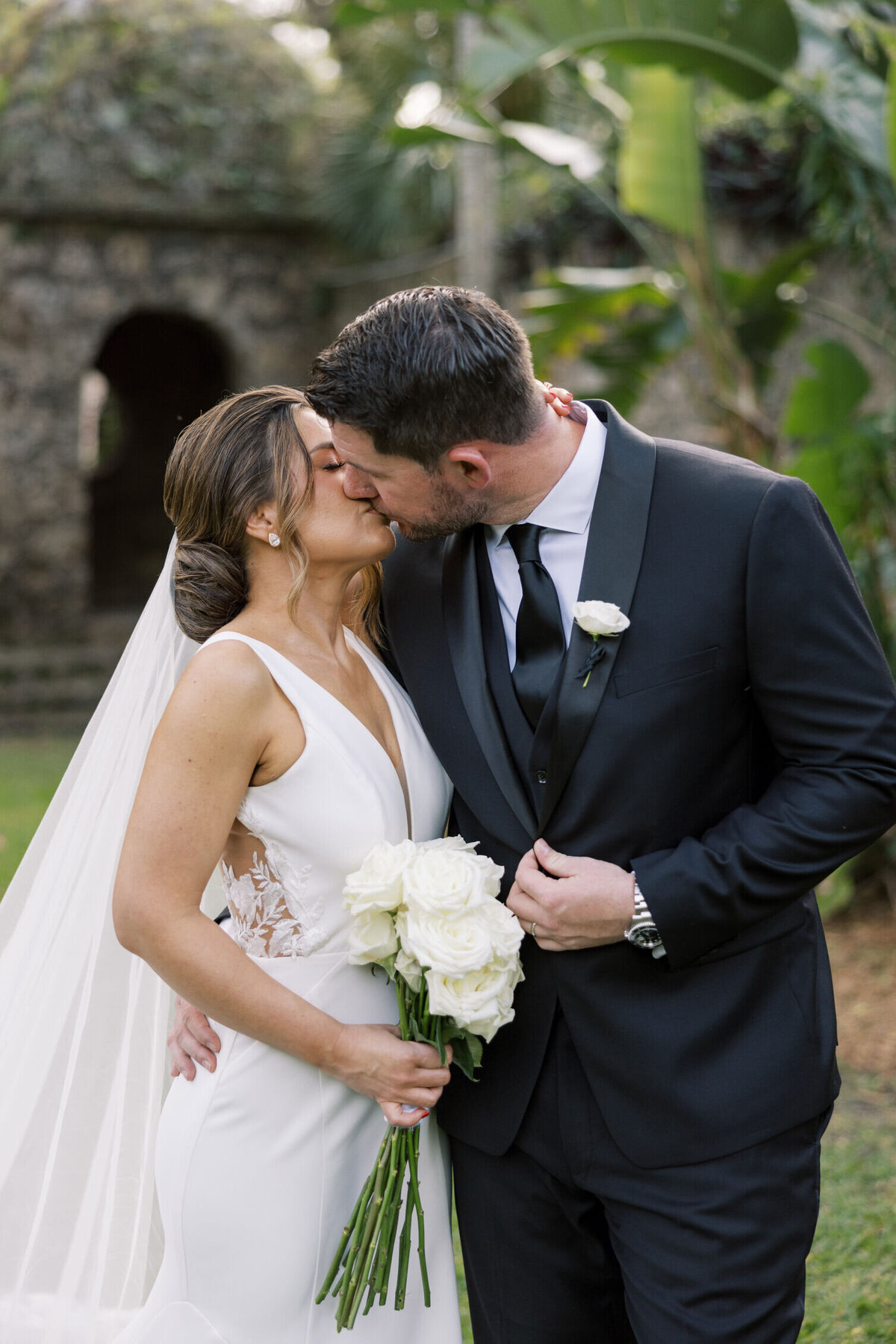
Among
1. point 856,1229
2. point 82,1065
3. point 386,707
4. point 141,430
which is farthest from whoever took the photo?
point 141,430

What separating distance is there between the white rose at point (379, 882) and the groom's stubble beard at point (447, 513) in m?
0.59

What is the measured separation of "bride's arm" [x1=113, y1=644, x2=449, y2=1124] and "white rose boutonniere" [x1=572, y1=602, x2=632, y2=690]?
0.61m

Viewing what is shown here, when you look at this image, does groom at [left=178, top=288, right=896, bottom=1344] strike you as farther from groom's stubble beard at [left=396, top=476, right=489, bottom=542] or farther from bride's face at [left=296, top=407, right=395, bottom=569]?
bride's face at [left=296, top=407, right=395, bottom=569]

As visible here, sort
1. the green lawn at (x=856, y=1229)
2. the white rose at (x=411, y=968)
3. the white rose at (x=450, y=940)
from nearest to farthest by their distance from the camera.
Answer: the white rose at (x=450, y=940) < the white rose at (x=411, y=968) < the green lawn at (x=856, y=1229)

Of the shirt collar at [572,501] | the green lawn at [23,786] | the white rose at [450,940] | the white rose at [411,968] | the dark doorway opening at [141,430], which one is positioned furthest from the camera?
the dark doorway opening at [141,430]

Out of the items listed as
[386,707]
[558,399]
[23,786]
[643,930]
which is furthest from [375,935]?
[23,786]

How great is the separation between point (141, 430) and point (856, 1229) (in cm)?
1309

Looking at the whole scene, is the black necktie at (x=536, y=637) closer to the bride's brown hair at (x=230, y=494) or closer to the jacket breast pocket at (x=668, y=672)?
the jacket breast pocket at (x=668, y=672)

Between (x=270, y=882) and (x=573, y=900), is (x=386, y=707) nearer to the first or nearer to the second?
(x=270, y=882)

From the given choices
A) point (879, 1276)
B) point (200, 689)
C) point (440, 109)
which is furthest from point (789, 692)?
point (440, 109)

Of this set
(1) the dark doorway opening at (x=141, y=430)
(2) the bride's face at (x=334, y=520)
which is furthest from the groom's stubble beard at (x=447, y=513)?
(1) the dark doorway opening at (x=141, y=430)

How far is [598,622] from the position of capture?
6.82 feet

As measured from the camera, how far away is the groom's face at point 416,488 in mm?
2273

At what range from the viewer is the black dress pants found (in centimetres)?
213
